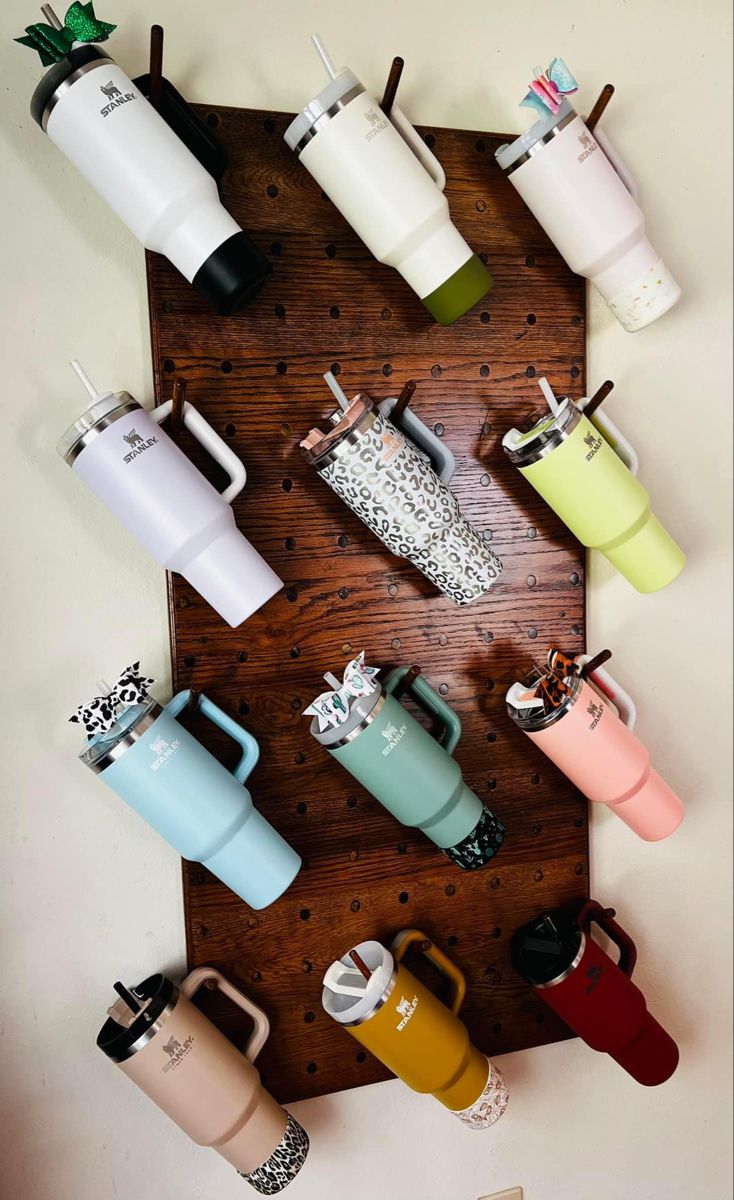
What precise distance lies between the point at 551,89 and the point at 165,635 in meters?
0.67

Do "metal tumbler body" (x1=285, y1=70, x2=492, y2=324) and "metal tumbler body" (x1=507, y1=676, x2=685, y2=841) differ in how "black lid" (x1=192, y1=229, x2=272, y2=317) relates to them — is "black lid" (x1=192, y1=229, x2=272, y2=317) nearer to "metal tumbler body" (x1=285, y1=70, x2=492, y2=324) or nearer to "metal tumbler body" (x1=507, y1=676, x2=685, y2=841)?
"metal tumbler body" (x1=285, y1=70, x2=492, y2=324)

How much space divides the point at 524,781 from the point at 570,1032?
0.32 m

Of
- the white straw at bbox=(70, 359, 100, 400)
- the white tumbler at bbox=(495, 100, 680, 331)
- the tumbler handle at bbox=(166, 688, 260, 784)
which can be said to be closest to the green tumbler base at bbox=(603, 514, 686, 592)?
the white tumbler at bbox=(495, 100, 680, 331)

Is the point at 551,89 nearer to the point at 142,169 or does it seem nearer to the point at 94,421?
the point at 142,169

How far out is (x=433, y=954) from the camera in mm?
1037

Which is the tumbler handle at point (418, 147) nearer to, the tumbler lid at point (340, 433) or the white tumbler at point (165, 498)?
the tumbler lid at point (340, 433)

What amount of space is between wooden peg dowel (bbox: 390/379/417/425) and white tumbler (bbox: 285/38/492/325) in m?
0.09

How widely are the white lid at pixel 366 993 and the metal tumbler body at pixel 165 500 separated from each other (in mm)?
386

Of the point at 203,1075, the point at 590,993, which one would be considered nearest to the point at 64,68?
the point at 203,1075

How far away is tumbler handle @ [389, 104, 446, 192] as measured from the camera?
917 mm

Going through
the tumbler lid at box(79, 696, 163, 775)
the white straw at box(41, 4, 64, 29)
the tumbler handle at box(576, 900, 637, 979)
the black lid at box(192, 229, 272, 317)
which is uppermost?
the white straw at box(41, 4, 64, 29)

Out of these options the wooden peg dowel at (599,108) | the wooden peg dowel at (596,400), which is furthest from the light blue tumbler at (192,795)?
the wooden peg dowel at (599,108)

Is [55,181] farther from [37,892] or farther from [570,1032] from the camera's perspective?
[570,1032]

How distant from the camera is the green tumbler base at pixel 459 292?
936 millimetres
